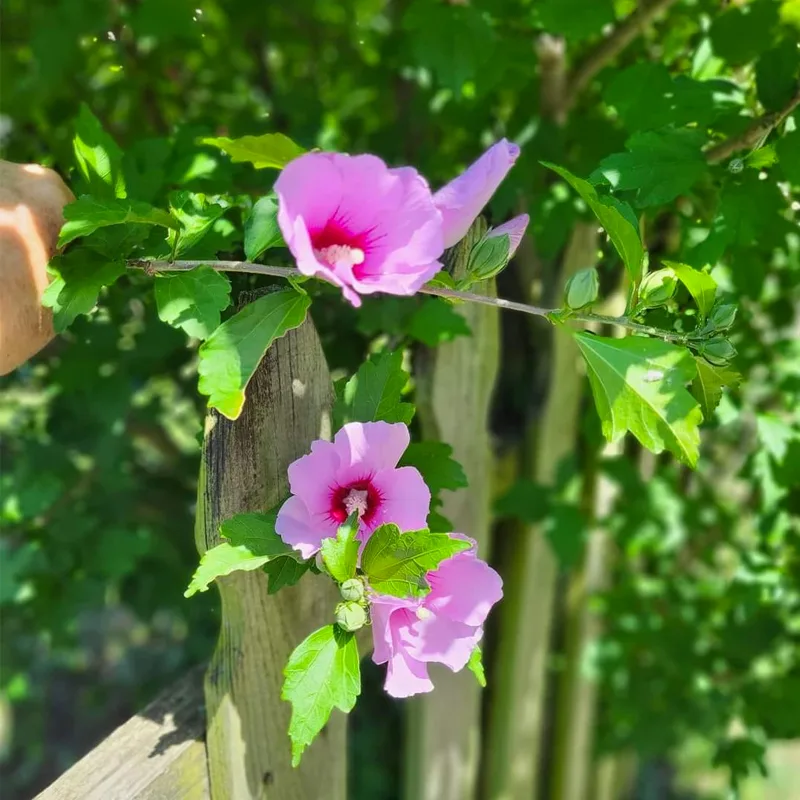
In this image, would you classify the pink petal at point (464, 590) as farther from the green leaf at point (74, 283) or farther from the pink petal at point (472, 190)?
the green leaf at point (74, 283)

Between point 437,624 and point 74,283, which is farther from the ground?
point 74,283

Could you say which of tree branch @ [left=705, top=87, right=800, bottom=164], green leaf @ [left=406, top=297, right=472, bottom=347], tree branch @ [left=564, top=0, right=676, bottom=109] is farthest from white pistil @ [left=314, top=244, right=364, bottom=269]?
tree branch @ [left=564, top=0, right=676, bottom=109]

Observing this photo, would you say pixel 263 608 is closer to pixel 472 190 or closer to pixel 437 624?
pixel 437 624

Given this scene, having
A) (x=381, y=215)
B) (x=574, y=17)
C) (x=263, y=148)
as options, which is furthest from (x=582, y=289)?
(x=574, y=17)

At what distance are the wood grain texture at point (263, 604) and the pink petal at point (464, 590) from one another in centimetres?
18

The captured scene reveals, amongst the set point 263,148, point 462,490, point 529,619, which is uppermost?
point 263,148

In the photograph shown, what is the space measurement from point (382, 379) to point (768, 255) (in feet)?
2.34

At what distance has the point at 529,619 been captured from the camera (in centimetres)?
163

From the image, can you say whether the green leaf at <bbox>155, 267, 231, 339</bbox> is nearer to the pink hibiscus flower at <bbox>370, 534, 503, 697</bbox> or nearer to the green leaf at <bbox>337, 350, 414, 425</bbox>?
the green leaf at <bbox>337, 350, 414, 425</bbox>

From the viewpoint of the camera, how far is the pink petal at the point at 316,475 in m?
0.66

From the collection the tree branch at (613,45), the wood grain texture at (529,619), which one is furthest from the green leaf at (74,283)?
the wood grain texture at (529,619)

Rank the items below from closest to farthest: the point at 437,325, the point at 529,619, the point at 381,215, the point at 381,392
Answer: the point at 381,215 < the point at 381,392 < the point at 437,325 < the point at 529,619

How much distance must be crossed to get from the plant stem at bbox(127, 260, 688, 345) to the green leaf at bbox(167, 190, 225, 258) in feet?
0.06

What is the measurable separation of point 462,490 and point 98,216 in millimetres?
687
